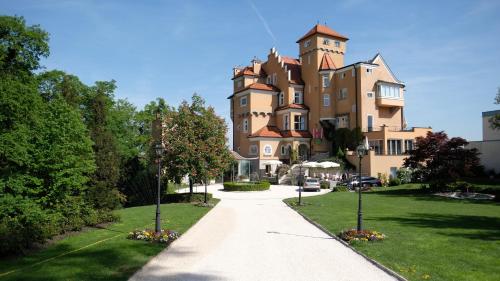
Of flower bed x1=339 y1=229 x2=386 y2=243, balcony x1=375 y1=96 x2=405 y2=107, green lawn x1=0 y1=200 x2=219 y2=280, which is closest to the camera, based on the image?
green lawn x1=0 y1=200 x2=219 y2=280

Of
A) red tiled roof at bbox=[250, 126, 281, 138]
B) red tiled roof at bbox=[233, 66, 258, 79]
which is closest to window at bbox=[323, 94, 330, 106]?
red tiled roof at bbox=[250, 126, 281, 138]

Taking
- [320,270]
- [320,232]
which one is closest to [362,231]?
[320,232]

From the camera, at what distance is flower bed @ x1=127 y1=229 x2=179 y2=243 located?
13219 mm

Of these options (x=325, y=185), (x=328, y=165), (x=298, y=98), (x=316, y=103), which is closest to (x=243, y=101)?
(x=298, y=98)

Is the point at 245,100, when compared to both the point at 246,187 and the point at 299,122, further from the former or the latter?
the point at 246,187

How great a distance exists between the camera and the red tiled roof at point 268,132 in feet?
177

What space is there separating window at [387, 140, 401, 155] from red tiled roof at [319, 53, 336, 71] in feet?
43.5

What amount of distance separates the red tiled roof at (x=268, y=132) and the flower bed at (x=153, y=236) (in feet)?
131

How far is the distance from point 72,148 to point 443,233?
1421cm

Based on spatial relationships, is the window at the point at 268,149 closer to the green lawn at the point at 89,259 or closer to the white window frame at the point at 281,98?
the white window frame at the point at 281,98

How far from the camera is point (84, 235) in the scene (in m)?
14.3

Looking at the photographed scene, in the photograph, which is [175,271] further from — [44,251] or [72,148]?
[72,148]

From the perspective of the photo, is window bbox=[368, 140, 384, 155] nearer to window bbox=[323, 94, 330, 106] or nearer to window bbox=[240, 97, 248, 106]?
window bbox=[323, 94, 330, 106]

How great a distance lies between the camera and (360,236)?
13258mm
